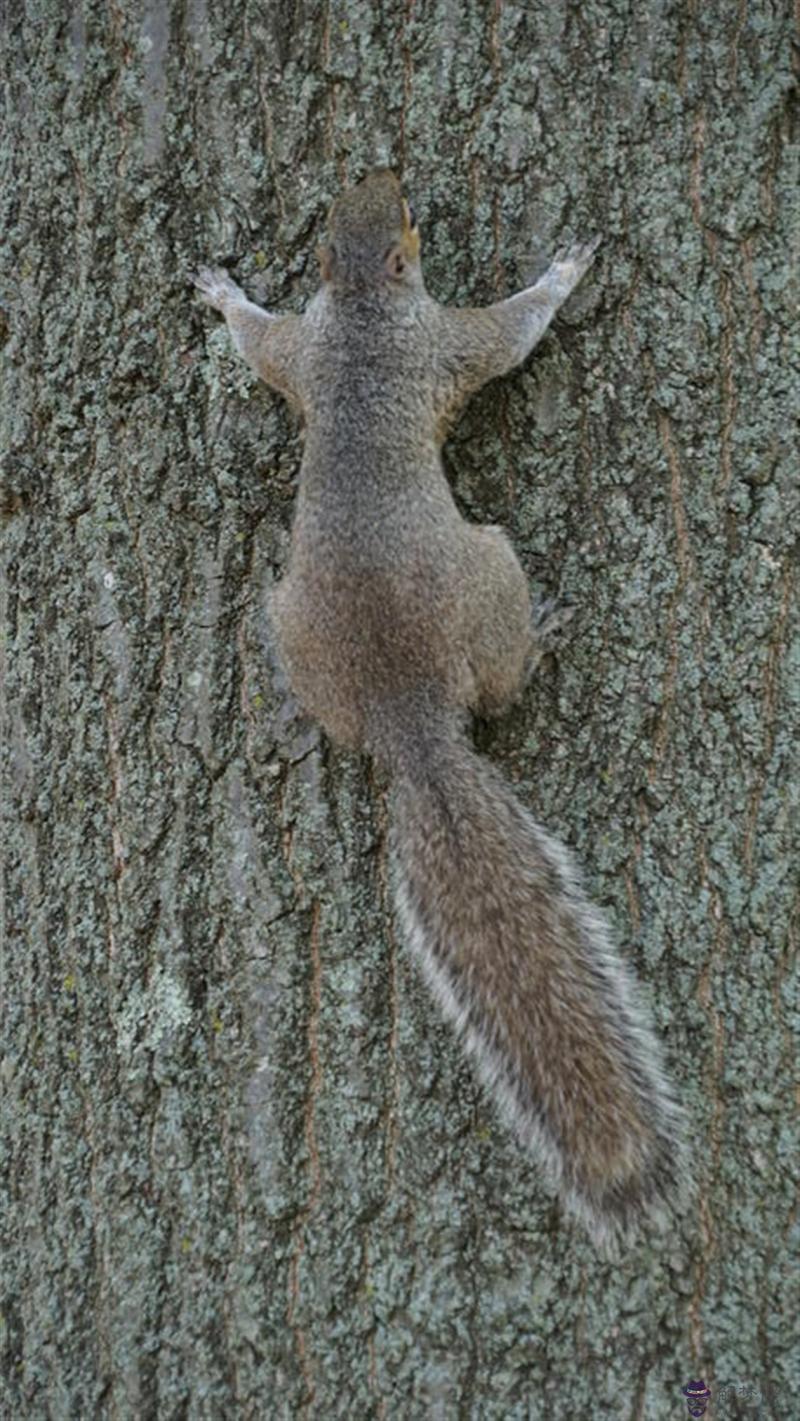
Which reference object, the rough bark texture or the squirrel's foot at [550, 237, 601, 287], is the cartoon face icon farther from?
the squirrel's foot at [550, 237, 601, 287]

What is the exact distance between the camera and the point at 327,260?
2.53 meters

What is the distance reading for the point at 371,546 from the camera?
244 centimetres

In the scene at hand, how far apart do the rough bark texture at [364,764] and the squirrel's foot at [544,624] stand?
0.10ft

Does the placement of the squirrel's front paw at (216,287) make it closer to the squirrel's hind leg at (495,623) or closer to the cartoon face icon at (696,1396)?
A: the squirrel's hind leg at (495,623)

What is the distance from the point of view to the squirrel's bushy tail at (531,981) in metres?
2.18

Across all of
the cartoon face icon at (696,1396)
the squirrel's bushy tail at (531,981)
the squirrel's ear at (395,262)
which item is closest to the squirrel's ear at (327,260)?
the squirrel's ear at (395,262)

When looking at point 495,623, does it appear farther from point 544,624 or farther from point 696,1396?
point 696,1396

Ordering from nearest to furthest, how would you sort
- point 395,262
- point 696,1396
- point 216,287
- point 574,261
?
point 696,1396 → point 574,261 → point 216,287 → point 395,262

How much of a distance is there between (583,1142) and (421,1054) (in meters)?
0.30

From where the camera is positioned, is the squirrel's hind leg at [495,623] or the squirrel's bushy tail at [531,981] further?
the squirrel's hind leg at [495,623]

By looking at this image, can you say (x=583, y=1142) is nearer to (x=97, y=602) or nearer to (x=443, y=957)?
(x=443, y=957)

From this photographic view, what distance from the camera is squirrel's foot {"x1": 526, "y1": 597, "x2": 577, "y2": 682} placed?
7.72 feet

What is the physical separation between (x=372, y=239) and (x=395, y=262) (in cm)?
14

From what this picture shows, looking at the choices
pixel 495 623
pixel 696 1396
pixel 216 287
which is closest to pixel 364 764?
pixel 495 623
